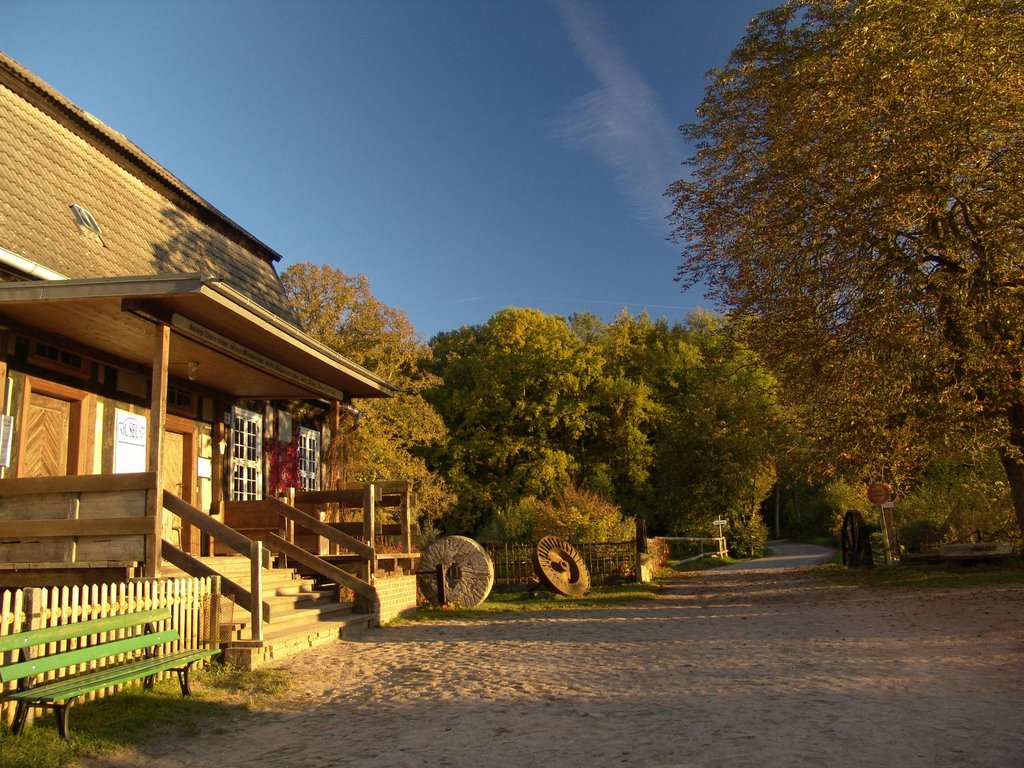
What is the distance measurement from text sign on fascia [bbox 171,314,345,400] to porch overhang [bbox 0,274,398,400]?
0.05 feet

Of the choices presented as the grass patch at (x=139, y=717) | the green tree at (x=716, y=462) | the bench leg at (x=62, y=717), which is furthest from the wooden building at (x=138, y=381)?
the green tree at (x=716, y=462)

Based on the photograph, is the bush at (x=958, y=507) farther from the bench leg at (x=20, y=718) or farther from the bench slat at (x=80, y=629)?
the bench leg at (x=20, y=718)

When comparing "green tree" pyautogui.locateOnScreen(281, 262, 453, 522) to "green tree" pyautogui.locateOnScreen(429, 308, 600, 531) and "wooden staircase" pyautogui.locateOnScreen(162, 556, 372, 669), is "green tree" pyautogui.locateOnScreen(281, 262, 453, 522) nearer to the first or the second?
"green tree" pyautogui.locateOnScreen(429, 308, 600, 531)

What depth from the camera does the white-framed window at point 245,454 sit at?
1496 centimetres

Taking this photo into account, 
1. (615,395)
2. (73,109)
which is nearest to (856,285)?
(73,109)

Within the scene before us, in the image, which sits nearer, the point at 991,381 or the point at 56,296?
the point at 56,296

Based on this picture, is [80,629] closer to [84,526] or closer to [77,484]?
[84,526]

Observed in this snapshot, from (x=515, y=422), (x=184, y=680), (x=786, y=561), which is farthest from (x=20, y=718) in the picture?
(x=515, y=422)

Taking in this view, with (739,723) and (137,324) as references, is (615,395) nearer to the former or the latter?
(137,324)

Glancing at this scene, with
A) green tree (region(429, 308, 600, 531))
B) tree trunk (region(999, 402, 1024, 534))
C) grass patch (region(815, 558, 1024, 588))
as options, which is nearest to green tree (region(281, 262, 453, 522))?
green tree (region(429, 308, 600, 531))

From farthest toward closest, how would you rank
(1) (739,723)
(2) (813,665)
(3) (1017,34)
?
(3) (1017,34), (2) (813,665), (1) (739,723)

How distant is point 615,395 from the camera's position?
41219 millimetres

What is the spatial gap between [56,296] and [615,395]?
34.2 metres

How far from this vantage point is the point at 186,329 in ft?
31.4
